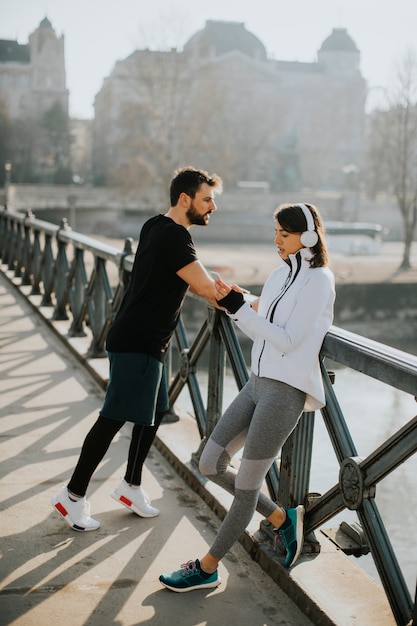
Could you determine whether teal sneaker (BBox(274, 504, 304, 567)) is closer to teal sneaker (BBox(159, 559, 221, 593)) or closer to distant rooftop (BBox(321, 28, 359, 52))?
teal sneaker (BBox(159, 559, 221, 593))

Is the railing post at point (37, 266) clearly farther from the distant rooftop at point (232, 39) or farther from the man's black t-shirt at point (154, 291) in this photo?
the distant rooftop at point (232, 39)

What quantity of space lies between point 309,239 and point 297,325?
0.29 metres

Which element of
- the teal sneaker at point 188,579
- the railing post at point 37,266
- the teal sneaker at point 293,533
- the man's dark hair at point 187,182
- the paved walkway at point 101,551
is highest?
the man's dark hair at point 187,182

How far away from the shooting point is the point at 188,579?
2.82 m

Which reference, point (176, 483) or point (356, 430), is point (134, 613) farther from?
point (356, 430)

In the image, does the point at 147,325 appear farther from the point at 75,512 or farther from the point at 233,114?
the point at 233,114

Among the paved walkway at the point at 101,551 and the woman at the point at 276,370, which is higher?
the woman at the point at 276,370

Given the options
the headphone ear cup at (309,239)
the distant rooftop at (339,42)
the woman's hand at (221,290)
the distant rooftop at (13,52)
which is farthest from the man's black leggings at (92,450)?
the distant rooftop at (13,52)

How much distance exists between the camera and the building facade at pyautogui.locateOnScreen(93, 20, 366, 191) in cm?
5034

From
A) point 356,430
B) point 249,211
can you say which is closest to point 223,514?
point 356,430

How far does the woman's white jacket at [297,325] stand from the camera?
2588 millimetres

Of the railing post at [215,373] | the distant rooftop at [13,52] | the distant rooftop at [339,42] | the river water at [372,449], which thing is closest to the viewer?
the railing post at [215,373]

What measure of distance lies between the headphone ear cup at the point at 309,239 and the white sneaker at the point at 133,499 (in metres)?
1.45

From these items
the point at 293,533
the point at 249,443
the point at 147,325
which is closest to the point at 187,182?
the point at 147,325
